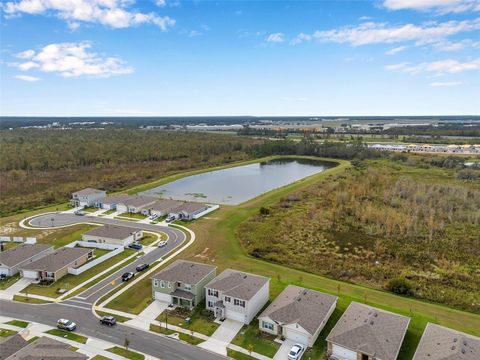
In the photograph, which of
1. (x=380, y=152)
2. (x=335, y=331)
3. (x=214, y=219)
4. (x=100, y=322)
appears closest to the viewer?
(x=335, y=331)

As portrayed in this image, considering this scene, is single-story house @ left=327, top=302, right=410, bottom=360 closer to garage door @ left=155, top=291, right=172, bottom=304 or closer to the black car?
garage door @ left=155, top=291, right=172, bottom=304

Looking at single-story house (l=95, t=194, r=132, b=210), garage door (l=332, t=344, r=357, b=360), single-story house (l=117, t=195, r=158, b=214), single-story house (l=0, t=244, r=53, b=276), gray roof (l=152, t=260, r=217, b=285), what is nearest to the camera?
garage door (l=332, t=344, r=357, b=360)

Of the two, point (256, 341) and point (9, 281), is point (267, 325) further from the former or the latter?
point (9, 281)

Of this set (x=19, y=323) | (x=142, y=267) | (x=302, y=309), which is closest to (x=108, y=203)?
(x=142, y=267)

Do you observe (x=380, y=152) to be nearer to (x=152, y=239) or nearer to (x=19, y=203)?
(x=152, y=239)

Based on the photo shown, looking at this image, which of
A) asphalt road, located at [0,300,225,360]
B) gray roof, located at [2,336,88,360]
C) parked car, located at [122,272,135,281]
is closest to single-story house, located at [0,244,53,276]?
asphalt road, located at [0,300,225,360]

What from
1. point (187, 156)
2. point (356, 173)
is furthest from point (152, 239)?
point (187, 156)
